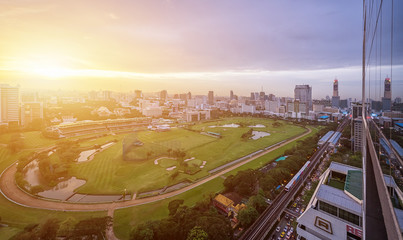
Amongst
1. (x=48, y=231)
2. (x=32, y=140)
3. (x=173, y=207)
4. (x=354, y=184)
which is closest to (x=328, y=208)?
(x=354, y=184)

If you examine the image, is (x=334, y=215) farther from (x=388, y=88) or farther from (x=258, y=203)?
(x=388, y=88)

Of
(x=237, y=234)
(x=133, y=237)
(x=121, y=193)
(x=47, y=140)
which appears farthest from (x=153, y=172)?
(x=47, y=140)

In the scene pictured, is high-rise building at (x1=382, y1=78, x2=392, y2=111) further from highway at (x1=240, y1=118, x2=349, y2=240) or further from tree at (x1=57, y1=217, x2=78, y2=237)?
tree at (x1=57, y1=217, x2=78, y2=237)

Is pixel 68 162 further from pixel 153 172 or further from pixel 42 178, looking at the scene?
pixel 153 172

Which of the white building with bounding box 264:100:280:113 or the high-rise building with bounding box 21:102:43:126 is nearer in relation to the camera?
the high-rise building with bounding box 21:102:43:126

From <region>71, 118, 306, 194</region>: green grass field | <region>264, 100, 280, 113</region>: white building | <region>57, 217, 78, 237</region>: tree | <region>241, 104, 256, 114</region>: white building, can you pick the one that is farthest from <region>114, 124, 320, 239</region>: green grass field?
<region>264, 100, 280, 113</region>: white building
